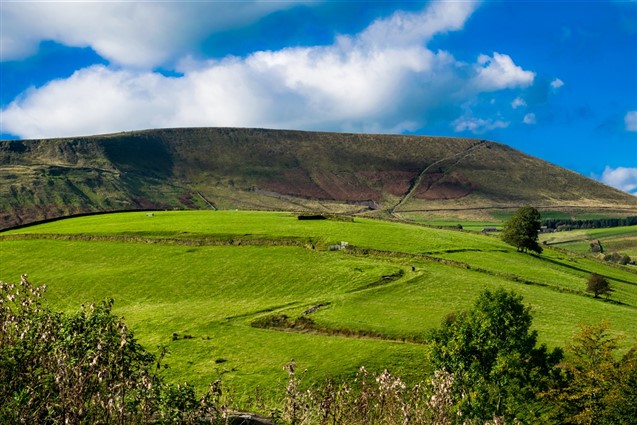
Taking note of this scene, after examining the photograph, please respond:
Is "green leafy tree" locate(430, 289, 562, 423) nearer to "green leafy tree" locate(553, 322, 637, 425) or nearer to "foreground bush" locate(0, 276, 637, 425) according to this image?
"foreground bush" locate(0, 276, 637, 425)

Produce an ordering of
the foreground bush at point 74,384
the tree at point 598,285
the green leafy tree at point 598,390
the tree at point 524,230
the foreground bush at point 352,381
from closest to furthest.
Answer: the foreground bush at point 74,384
the foreground bush at point 352,381
the green leafy tree at point 598,390
the tree at point 598,285
the tree at point 524,230

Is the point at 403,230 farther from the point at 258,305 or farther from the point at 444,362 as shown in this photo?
the point at 444,362

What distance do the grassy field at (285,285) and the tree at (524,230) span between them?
111 inches

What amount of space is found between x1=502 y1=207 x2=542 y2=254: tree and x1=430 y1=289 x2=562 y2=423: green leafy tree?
56411 millimetres

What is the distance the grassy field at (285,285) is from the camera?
4331 cm

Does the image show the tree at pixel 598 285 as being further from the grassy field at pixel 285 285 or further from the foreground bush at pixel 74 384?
the foreground bush at pixel 74 384

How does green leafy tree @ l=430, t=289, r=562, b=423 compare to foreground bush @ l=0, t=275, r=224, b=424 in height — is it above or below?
below

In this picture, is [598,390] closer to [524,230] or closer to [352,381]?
[352,381]

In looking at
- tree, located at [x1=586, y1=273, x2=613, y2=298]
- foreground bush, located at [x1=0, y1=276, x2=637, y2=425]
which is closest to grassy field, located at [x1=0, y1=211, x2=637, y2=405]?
tree, located at [x1=586, y1=273, x2=613, y2=298]

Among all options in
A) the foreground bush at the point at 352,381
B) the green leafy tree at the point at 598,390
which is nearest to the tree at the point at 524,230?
the foreground bush at the point at 352,381

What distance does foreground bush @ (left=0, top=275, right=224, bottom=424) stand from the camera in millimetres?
8469

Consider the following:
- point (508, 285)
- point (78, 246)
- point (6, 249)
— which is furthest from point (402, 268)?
point (6, 249)

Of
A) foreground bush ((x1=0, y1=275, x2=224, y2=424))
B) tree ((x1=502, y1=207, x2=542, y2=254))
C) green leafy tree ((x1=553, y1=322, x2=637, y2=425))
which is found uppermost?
tree ((x1=502, y1=207, x2=542, y2=254))

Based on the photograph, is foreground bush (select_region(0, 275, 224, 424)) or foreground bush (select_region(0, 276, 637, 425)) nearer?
foreground bush (select_region(0, 275, 224, 424))
